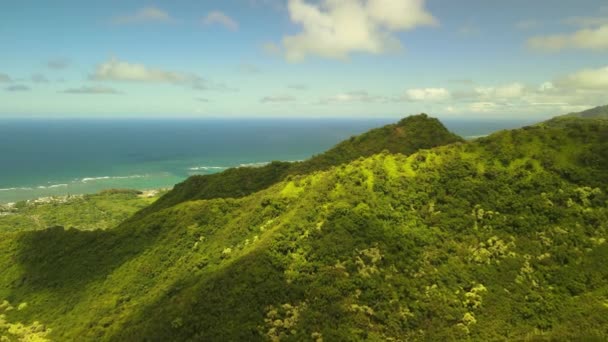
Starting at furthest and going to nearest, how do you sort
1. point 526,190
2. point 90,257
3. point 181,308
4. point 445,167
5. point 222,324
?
1. point 90,257
2. point 445,167
3. point 526,190
4. point 181,308
5. point 222,324

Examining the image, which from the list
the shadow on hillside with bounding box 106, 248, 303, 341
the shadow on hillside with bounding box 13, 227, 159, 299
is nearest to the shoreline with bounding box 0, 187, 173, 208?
the shadow on hillside with bounding box 13, 227, 159, 299

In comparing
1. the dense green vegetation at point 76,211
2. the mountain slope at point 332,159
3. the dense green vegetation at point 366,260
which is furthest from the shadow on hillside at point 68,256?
the dense green vegetation at point 76,211

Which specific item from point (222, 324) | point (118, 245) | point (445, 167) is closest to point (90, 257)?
point (118, 245)

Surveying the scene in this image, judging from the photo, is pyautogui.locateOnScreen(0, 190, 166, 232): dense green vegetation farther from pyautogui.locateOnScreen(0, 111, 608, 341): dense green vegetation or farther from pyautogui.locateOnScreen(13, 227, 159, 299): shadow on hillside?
pyautogui.locateOnScreen(0, 111, 608, 341): dense green vegetation

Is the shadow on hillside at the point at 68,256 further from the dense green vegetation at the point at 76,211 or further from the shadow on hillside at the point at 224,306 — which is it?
the dense green vegetation at the point at 76,211

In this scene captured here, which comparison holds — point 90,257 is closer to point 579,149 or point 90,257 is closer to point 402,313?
point 402,313

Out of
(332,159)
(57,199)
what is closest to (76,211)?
(57,199)

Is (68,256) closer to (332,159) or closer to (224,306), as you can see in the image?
(224,306)
